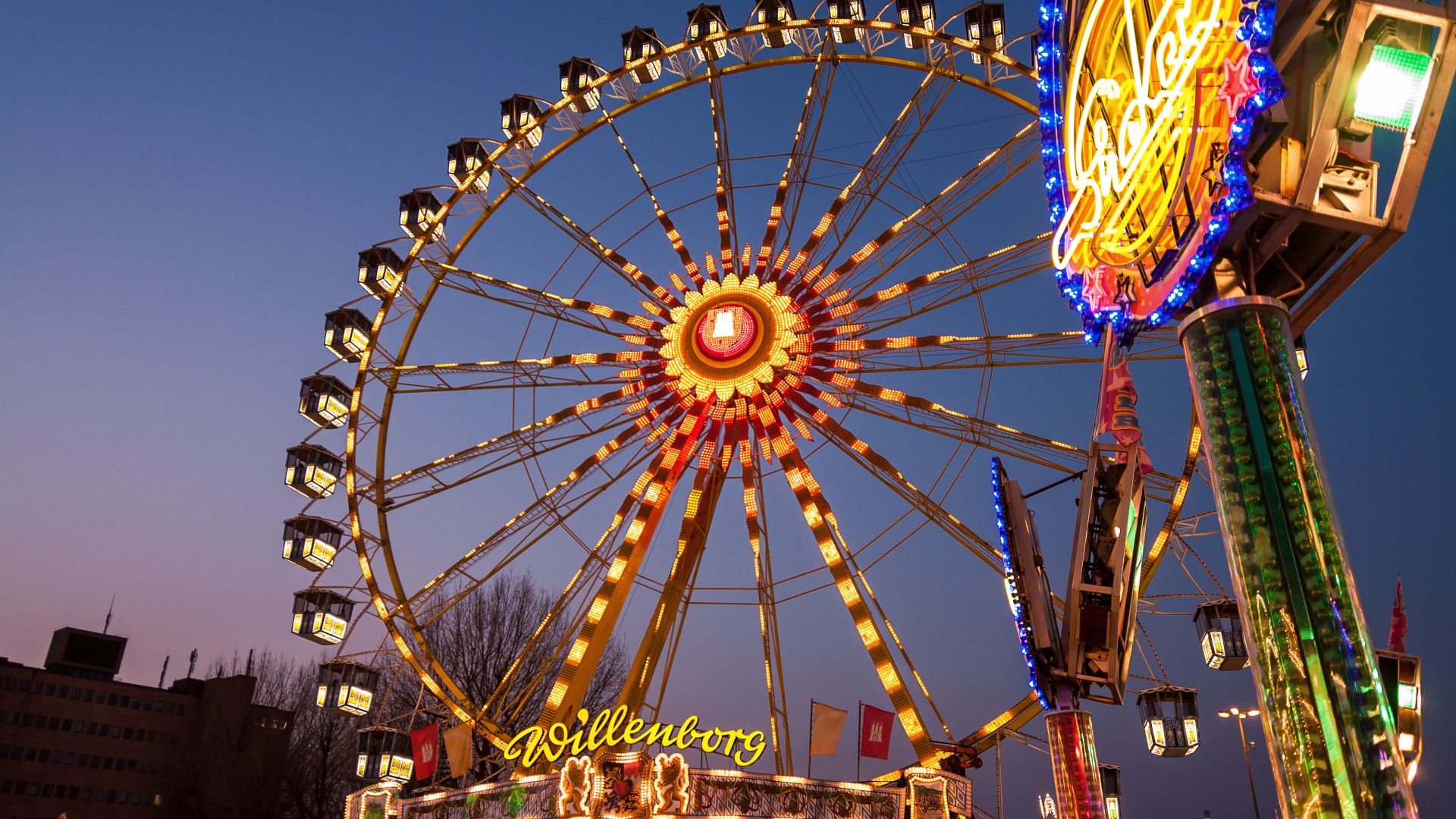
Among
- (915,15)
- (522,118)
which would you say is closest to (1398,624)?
(915,15)

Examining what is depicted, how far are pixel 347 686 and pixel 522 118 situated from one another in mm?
11349

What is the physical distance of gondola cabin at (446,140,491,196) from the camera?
66.9 feet

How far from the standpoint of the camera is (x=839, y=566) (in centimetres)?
1659

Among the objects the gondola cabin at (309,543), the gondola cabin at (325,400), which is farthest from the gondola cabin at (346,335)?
the gondola cabin at (309,543)

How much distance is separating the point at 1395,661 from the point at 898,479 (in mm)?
9676

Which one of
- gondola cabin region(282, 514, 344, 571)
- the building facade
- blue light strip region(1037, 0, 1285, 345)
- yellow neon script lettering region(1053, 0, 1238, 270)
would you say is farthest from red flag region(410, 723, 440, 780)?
the building facade

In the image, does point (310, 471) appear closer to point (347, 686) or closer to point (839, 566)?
point (347, 686)

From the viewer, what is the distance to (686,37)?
64.6 feet

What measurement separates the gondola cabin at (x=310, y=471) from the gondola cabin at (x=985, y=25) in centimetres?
1419

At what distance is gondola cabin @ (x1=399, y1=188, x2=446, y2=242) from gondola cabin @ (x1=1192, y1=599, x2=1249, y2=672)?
49.7 feet

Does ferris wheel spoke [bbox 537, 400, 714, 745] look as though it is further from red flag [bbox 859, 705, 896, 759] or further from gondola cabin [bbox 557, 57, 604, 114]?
gondola cabin [bbox 557, 57, 604, 114]

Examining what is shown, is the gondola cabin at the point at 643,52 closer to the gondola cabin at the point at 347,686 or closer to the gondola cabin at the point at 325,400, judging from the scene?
the gondola cabin at the point at 325,400

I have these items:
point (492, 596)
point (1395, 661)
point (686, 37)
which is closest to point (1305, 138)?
point (1395, 661)

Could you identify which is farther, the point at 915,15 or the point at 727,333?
the point at 915,15
